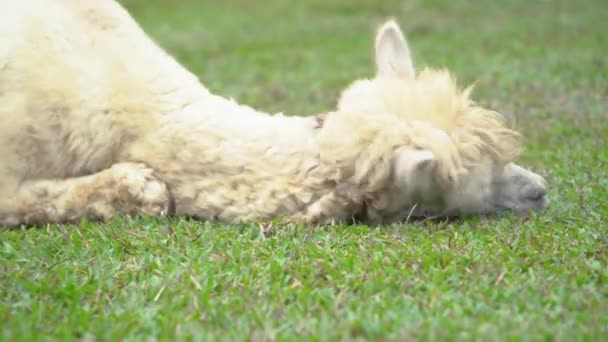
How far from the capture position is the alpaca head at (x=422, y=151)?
4.15 m

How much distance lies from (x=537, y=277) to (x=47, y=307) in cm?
176

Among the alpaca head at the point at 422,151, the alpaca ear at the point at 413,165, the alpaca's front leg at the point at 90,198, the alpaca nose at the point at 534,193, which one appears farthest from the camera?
the alpaca nose at the point at 534,193

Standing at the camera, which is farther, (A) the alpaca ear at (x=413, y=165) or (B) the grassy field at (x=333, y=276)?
(A) the alpaca ear at (x=413, y=165)

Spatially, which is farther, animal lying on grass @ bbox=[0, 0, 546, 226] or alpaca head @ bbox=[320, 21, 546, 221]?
animal lying on grass @ bbox=[0, 0, 546, 226]

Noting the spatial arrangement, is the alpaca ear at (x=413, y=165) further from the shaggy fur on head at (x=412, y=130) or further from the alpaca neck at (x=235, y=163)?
the alpaca neck at (x=235, y=163)

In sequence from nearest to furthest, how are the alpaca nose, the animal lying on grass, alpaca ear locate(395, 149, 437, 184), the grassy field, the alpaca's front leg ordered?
the grassy field, alpaca ear locate(395, 149, 437, 184), the animal lying on grass, the alpaca's front leg, the alpaca nose

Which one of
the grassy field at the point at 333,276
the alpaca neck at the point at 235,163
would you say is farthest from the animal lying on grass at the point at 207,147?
the grassy field at the point at 333,276

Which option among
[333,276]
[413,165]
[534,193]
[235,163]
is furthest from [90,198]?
[534,193]

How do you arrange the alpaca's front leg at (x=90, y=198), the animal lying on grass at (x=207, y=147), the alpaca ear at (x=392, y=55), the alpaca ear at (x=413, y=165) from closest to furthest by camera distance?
the alpaca ear at (x=413, y=165) < the animal lying on grass at (x=207, y=147) < the alpaca's front leg at (x=90, y=198) < the alpaca ear at (x=392, y=55)

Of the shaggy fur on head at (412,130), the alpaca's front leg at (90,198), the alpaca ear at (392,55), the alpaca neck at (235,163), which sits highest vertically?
the alpaca ear at (392,55)

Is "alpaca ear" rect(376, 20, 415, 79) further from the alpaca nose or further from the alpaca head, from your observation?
the alpaca nose

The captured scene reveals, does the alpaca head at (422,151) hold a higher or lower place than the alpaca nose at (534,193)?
higher

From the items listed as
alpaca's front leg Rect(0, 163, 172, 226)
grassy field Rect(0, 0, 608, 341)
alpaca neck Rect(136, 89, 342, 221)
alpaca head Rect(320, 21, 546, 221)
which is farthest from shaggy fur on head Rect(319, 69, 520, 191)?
alpaca's front leg Rect(0, 163, 172, 226)

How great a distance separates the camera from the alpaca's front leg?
176 inches
